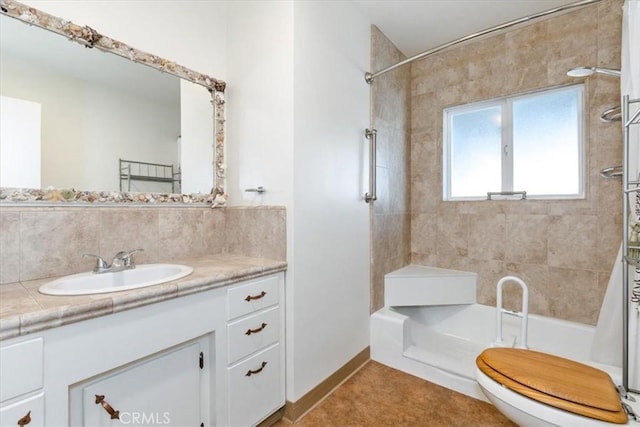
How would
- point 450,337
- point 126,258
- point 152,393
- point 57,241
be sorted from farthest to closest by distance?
point 450,337 → point 126,258 → point 57,241 → point 152,393

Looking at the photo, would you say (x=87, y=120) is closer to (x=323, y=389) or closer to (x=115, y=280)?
(x=115, y=280)

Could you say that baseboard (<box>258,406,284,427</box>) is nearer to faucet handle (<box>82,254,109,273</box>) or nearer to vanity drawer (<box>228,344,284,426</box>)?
vanity drawer (<box>228,344,284,426</box>)

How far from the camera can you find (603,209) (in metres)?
1.94

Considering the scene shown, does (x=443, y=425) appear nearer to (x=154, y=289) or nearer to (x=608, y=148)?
(x=154, y=289)

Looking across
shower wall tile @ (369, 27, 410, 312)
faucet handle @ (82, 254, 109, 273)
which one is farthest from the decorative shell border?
shower wall tile @ (369, 27, 410, 312)

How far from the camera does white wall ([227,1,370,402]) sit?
155cm

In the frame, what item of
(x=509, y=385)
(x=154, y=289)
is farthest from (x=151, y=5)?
(x=509, y=385)

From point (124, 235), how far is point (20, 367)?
78cm

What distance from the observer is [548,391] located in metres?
1.14

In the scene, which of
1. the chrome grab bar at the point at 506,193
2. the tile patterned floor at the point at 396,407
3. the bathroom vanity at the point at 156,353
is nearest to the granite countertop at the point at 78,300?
the bathroom vanity at the point at 156,353

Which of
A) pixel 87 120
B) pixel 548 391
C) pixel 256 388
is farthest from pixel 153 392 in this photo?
pixel 548 391

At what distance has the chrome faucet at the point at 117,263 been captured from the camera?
131 cm

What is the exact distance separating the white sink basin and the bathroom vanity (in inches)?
1.9

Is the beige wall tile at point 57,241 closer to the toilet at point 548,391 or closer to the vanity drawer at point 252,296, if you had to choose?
the vanity drawer at point 252,296
